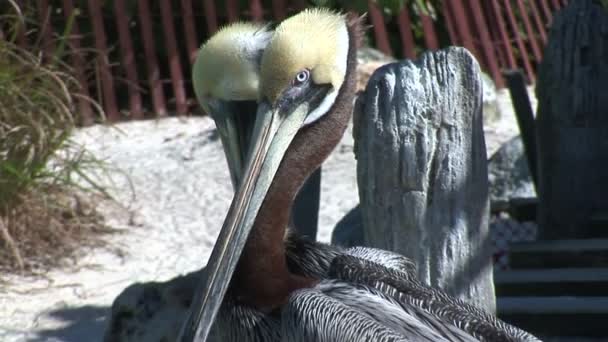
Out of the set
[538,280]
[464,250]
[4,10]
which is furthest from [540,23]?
[464,250]

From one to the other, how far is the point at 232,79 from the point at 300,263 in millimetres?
588

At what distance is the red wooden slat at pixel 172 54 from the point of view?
26.0 feet

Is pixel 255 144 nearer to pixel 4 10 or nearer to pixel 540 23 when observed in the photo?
pixel 4 10

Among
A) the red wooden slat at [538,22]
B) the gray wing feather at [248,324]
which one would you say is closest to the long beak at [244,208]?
the gray wing feather at [248,324]

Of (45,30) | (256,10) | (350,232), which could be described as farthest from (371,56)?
(350,232)

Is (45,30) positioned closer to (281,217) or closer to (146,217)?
(146,217)

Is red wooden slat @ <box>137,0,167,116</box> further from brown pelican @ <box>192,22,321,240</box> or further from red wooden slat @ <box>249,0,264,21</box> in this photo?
brown pelican @ <box>192,22,321,240</box>

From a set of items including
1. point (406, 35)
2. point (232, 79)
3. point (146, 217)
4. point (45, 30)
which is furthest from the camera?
point (406, 35)

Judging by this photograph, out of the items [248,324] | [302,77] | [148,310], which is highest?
[302,77]

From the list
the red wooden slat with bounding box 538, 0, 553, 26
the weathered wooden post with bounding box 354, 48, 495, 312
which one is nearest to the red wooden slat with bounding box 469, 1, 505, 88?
the red wooden slat with bounding box 538, 0, 553, 26

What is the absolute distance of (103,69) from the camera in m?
7.60

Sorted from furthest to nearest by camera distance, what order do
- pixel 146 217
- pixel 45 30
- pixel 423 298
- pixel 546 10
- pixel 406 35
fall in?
pixel 546 10, pixel 406 35, pixel 45 30, pixel 146 217, pixel 423 298

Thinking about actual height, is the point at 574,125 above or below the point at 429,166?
below

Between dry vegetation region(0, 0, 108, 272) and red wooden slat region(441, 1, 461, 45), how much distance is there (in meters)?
3.16
